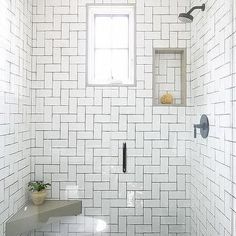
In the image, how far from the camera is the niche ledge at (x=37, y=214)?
213 cm

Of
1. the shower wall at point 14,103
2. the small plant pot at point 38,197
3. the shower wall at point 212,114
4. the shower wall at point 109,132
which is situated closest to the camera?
the shower wall at point 212,114

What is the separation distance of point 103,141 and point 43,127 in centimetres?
53

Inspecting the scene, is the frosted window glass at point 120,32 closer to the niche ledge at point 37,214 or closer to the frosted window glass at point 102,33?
the frosted window glass at point 102,33

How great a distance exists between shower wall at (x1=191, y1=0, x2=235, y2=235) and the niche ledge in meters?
1.01

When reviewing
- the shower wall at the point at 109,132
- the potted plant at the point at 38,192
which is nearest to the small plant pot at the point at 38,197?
Result: the potted plant at the point at 38,192

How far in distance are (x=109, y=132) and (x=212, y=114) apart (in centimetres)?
91

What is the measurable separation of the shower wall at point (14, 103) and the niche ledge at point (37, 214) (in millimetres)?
62

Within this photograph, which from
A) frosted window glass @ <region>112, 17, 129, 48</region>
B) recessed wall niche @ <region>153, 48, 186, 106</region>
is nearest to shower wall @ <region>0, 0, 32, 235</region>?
frosted window glass @ <region>112, 17, 129, 48</region>

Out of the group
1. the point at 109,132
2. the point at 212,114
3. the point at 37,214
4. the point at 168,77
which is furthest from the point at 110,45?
the point at 37,214

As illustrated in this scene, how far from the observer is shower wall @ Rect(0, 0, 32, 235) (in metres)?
2.03

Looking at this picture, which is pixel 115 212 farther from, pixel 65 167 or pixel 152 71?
pixel 152 71

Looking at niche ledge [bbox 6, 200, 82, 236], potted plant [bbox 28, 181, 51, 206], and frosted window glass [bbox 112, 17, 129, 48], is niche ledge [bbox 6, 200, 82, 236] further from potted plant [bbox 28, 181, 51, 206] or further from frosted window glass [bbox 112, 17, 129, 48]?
frosted window glass [bbox 112, 17, 129, 48]

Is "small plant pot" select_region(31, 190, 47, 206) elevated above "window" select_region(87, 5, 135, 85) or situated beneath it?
situated beneath

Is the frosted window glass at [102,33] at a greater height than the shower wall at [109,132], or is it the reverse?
the frosted window glass at [102,33]
